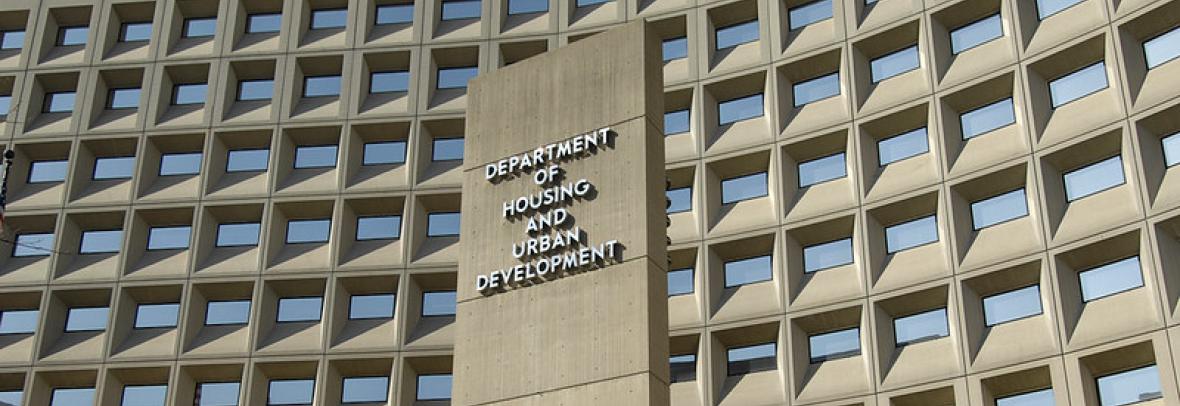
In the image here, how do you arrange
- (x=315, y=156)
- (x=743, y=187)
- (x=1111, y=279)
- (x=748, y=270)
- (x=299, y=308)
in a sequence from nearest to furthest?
(x=1111, y=279) < (x=748, y=270) < (x=743, y=187) < (x=299, y=308) < (x=315, y=156)

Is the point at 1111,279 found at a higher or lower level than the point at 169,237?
lower

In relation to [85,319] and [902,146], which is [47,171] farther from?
[902,146]

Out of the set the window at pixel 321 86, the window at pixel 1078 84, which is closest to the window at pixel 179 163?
the window at pixel 321 86

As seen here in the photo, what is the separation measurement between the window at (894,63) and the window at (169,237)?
81.0 feet

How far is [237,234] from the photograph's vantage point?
53.8 meters

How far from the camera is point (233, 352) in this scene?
1997 inches

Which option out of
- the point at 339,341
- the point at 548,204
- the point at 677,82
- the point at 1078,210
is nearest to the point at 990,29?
the point at 1078,210

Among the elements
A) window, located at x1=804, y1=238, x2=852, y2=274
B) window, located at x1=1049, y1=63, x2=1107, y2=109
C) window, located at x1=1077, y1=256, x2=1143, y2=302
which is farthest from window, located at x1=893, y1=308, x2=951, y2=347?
window, located at x1=1049, y1=63, x2=1107, y2=109

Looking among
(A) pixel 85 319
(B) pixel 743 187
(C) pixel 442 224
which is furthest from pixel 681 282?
(A) pixel 85 319

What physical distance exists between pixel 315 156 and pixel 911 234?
21.9 m

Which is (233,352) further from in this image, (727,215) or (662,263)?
(662,263)

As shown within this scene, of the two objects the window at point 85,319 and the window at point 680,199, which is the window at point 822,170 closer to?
the window at point 680,199

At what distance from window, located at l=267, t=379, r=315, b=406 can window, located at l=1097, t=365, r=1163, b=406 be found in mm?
25663

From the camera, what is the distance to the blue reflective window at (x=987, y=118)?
44.5m
